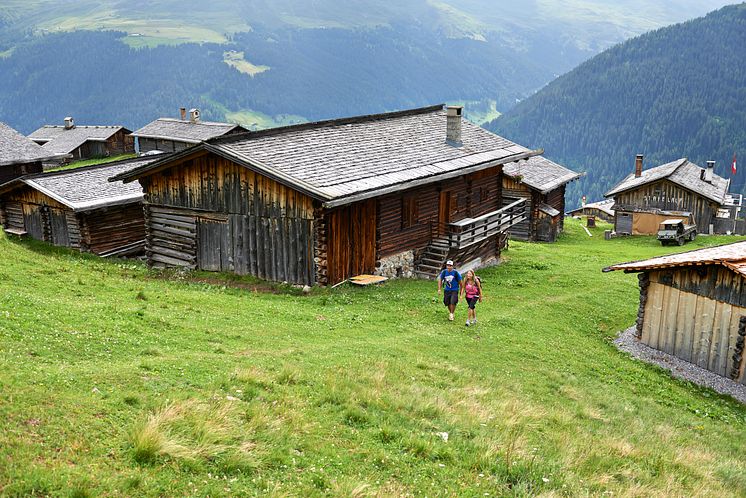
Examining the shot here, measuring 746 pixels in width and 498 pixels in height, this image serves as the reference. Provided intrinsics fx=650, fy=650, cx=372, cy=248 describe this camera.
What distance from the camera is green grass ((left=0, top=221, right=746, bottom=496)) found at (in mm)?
8180

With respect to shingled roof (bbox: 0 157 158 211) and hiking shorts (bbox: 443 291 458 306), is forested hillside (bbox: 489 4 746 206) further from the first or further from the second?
hiking shorts (bbox: 443 291 458 306)

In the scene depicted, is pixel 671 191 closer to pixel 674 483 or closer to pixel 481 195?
pixel 481 195

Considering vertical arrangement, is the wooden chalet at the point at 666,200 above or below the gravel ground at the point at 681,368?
below

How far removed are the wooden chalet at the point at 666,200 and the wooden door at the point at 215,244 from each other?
39734 mm

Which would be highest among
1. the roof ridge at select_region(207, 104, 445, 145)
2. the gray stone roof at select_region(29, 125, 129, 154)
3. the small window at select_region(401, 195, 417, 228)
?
the roof ridge at select_region(207, 104, 445, 145)

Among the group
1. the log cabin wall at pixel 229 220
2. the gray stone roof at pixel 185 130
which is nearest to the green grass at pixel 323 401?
the log cabin wall at pixel 229 220

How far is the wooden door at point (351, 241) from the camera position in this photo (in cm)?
2148

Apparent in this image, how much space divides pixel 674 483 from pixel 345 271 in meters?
13.6

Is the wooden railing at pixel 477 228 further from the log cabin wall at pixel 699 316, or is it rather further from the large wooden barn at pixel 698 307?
the log cabin wall at pixel 699 316

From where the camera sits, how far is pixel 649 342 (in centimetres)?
2036

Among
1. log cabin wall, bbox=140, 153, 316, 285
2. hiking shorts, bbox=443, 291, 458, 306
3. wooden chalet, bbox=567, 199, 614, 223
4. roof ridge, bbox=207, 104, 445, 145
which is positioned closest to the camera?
hiking shorts, bbox=443, 291, 458, 306

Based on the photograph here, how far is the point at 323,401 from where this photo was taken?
11.0 meters

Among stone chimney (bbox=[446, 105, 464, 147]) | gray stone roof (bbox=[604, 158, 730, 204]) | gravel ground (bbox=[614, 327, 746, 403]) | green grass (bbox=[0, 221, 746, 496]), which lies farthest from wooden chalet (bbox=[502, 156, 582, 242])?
green grass (bbox=[0, 221, 746, 496])

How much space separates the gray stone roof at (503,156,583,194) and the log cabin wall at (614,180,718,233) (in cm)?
523
